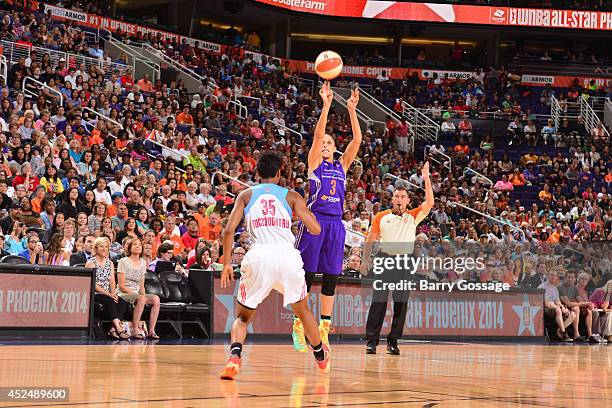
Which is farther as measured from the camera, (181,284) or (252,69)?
(252,69)

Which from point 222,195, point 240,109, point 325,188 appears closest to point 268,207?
point 325,188

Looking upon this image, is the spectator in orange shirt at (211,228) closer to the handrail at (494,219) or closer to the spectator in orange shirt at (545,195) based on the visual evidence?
the handrail at (494,219)

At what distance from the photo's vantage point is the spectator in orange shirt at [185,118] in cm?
2550

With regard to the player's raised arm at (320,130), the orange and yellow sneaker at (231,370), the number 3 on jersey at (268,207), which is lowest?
the orange and yellow sneaker at (231,370)

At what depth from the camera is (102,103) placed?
22.1m

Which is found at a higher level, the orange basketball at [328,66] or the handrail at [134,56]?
the handrail at [134,56]

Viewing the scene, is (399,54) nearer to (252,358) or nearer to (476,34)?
(476,34)

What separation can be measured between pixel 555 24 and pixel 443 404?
3631cm

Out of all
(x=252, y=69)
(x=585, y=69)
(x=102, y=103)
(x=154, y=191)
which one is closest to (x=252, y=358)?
(x=154, y=191)

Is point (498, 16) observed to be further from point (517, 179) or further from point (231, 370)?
point (231, 370)

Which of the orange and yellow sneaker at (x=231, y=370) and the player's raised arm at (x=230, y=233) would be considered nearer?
the orange and yellow sneaker at (x=231, y=370)

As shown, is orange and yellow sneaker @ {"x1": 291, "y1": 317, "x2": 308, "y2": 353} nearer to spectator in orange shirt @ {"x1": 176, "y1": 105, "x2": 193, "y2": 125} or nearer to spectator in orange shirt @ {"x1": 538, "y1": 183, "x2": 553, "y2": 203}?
spectator in orange shirt @ {"x1": 176, "y1": 105, "x2": 193, "y2": 125}

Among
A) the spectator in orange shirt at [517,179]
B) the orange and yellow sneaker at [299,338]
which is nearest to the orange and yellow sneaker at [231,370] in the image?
the orange and yellow sneaker at [299,338]

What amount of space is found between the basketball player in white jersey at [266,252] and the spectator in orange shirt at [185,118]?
694 inches
